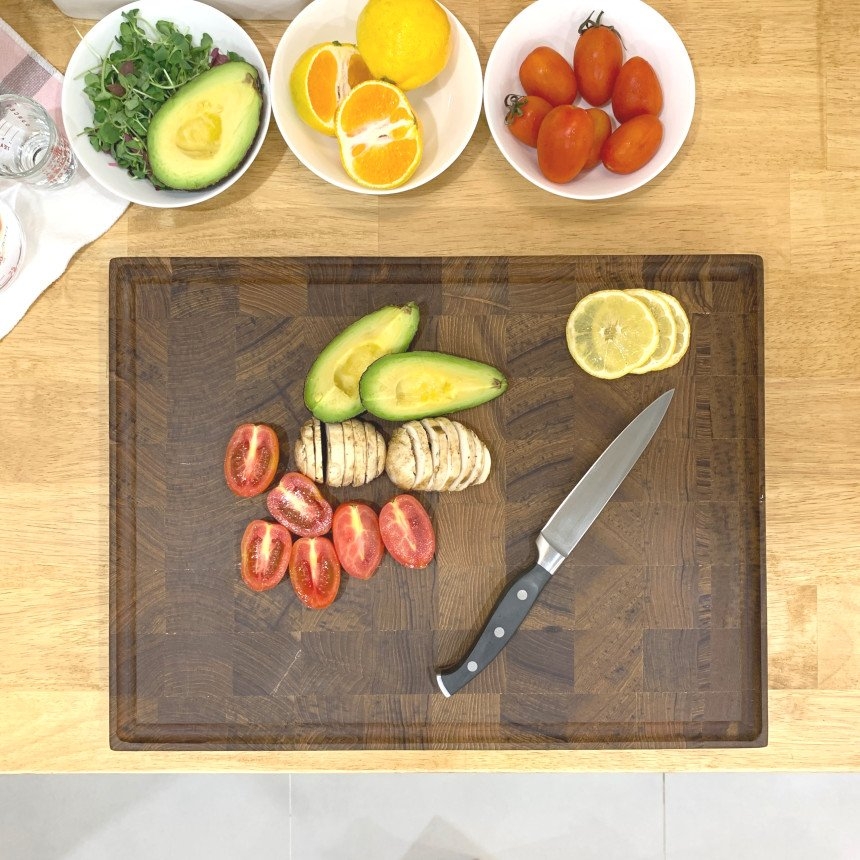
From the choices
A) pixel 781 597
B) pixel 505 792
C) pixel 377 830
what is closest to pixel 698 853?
pixel 505 792

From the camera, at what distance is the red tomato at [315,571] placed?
1.08 metres

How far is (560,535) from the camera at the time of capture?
3.54 feet

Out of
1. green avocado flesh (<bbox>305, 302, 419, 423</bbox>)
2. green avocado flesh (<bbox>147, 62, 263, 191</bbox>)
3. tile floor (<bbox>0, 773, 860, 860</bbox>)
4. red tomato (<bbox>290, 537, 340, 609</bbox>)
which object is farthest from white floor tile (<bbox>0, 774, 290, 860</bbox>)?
green avocado flesh (<bbox>147, 62, 263, 191</bbox>)

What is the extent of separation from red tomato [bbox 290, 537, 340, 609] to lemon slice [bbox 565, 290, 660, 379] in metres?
0.44

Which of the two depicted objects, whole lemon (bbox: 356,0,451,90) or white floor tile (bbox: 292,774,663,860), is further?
white floor tile (bbox: 292,774,663,860)

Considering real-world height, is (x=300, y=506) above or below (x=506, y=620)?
above

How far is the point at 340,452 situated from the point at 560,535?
318 mm

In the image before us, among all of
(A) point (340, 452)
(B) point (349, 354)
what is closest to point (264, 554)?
(A) point (340, 452)

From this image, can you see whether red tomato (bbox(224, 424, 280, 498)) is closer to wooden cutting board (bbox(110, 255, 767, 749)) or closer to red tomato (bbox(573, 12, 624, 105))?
wooden cutting board (bbox(110, 255, 767, 749))

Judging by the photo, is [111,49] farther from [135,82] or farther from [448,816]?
[448,816]

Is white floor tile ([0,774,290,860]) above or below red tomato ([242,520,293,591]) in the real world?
below

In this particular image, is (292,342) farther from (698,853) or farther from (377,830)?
(698,853)

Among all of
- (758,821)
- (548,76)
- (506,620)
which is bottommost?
(758,821)

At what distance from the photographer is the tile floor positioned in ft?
5.19
